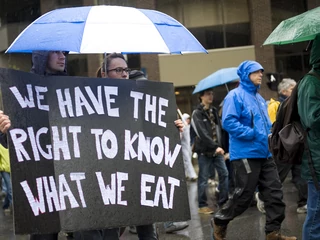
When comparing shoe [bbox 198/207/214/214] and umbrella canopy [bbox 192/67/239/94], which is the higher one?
umbrella canopy [bbox 192/67/239/94]

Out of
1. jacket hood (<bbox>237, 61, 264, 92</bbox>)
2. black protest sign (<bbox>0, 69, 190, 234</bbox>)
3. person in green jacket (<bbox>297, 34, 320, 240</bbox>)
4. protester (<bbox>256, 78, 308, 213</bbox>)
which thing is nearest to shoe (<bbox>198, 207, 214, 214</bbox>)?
protester (<bbox>256, 78, 308, 213</bbox>)

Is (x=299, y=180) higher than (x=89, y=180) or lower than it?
lower

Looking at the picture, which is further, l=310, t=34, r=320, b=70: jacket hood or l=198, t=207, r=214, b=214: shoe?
l=198, t=207, r=214, b=214: shoe

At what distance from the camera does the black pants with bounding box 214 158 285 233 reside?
6109 millimetres

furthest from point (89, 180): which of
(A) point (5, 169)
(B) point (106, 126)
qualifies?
(A) point (5, 169)

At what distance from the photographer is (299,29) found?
4.45m

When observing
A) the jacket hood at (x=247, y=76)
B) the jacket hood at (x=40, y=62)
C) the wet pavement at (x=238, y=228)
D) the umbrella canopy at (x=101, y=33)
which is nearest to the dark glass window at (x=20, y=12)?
the wet pavement at (x=238, y=228)

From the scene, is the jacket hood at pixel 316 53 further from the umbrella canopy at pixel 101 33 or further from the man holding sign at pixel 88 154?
the man holding sign at pixel 88 154

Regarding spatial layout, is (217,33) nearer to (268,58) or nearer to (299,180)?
(268,58)

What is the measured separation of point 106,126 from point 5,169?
5441 mm

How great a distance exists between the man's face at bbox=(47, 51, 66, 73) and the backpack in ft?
5.69

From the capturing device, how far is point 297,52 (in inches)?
874

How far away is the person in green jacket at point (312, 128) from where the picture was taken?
4.42 meters

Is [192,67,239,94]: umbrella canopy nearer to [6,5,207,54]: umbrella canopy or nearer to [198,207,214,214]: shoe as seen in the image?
[198,207,214,214]: shoe
